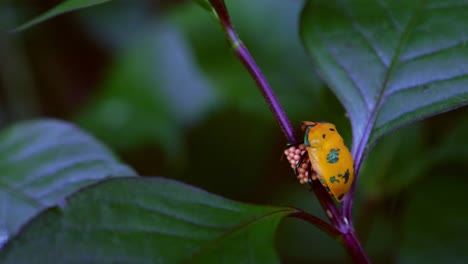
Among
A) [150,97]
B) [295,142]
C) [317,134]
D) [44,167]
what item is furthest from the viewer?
[150,97]

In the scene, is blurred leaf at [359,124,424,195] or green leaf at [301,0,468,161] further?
blurred leaf at [359,124,424,195]

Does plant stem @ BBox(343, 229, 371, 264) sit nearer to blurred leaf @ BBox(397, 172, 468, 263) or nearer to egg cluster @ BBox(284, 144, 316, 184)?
egg cluster @ BBox(284, 144, 316, 184)

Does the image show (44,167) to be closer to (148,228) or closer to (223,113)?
(148,228)

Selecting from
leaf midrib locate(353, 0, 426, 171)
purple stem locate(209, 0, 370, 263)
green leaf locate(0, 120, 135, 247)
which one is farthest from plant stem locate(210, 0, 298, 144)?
green leaf locate(0, 120, 135, 247)

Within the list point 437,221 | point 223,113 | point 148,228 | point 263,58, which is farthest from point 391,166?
point 148,228

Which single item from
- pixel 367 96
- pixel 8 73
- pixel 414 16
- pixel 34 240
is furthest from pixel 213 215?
pixel 8 73

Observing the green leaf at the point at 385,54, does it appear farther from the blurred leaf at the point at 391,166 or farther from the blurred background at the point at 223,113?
the blurred leaf at the point at 391,166
